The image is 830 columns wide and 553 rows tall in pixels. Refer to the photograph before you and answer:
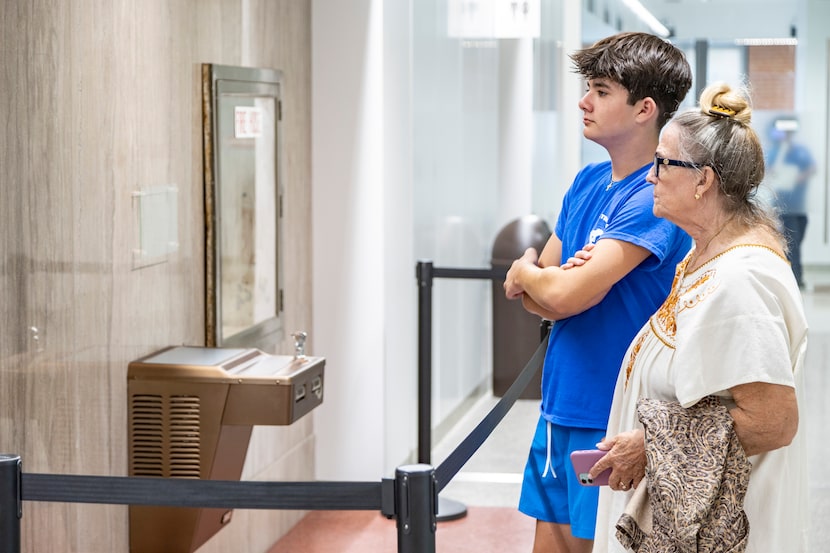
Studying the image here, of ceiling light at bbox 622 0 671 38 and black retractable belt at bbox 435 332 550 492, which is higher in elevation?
ceiling light at bbox 622 0 671 38

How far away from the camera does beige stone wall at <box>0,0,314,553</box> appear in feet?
10.2

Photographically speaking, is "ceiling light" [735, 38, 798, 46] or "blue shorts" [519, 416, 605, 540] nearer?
"blue shorts" [519, 416, 605, 540]

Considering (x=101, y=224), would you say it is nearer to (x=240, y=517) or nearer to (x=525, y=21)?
(x=240, y=517)

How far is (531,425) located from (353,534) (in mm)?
2271

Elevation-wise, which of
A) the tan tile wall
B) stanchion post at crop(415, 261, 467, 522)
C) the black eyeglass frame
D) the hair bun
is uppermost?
the tan tile wall

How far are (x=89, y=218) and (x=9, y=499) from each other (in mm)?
1236

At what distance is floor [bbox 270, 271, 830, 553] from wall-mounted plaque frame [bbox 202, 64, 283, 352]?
0.95 metres

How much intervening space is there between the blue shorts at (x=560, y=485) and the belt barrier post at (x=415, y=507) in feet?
2.41

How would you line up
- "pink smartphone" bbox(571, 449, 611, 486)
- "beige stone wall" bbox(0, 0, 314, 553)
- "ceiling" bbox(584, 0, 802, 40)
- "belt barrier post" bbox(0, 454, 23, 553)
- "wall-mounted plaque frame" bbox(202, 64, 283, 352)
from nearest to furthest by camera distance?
1. "belt barrier post" bbox(0, 454, 23, 553)
2. "pink smartphone" bbox(571, 449, 611, 486)
3. "beige stone wall" bbox(0, 0, 314, 553)
4. "wall-mounted plaque frame" bbox(202, 64, 283, 352)
5. "ceiling" bbox(584, 0, 802, 40)

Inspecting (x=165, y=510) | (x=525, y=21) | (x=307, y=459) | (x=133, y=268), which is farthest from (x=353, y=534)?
(x=525, y=21)

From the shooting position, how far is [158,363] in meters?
3.83

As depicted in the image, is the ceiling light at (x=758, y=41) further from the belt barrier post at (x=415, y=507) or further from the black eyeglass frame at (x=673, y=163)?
the belt barrier post at (x=415, y=507)

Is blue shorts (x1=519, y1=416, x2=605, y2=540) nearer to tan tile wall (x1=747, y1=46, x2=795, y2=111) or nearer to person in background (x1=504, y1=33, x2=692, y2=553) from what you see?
person in background (x1=504, y1=33, x2=692, y2=553)

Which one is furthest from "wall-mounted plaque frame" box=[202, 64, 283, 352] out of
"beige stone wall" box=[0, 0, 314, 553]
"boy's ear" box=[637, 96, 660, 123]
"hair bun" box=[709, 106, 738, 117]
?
"hair bun" box=[709, 106, 738, 117]
